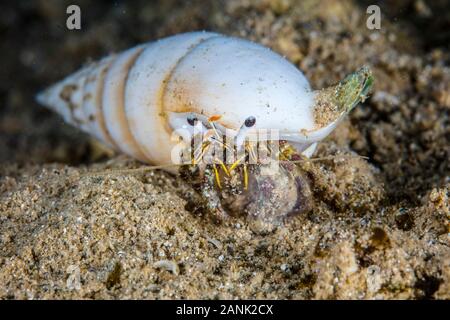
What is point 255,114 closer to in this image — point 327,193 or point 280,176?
point 280,176

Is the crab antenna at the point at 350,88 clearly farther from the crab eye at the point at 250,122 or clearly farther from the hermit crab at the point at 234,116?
the crab eye at the point at 250,122

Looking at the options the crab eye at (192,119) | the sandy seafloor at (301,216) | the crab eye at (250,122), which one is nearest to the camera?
the sandy seafloor at (301,216)

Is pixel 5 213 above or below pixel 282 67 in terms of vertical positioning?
below

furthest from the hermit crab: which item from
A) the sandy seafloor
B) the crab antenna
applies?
the sandy seafloor

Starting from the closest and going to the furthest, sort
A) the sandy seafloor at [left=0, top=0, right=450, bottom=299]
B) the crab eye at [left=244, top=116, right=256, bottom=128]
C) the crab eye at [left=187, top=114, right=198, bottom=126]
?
the sandy seafloor at [left=0, top=0, right=450, bottom=299] < the crab eye at [left=244, top=116, right=256, bottom=128] < the crab eye at [left=187, top=114, right=198, bottom=126]

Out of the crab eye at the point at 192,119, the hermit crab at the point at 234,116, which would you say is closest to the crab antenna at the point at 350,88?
the hermit crab at the point at 234,116

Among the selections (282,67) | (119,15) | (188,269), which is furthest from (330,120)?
(119,15)

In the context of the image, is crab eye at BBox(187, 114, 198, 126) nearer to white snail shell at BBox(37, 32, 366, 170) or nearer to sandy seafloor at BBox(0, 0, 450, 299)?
white snail shell at BBox(37, 32, 366, 170)
